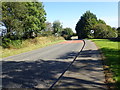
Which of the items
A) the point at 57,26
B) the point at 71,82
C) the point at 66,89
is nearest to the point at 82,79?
the point at 71,82

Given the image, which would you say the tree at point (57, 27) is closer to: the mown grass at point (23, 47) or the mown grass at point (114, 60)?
the mown grass at point (23, 47)

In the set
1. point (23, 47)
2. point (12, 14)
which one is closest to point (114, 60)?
point (23, 47)

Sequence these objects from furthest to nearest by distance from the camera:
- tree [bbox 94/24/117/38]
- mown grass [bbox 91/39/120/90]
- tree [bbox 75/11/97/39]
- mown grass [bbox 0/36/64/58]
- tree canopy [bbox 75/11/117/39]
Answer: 1. tree [bbox 75/11/97/39]
2. tree canopy [bbox 75/11/117/39]
3. tree [bbox 94/24/117/38]
4. mown grass [bbox 0/36/64/58]
5. mown grass [bbox 91/39/120/90]

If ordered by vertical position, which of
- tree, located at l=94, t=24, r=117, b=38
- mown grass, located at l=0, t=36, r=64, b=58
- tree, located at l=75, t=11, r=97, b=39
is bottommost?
mown grass, located at l=0, t=36, r=64, b=58

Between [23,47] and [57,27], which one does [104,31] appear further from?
[23,47]

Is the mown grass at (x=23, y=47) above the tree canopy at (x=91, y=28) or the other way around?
the other way around

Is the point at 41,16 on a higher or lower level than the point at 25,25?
higher

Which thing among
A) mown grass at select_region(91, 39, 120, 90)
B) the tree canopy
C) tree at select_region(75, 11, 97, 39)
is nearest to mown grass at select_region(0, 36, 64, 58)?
mown grass at select_region(91, 39, 120, 90)

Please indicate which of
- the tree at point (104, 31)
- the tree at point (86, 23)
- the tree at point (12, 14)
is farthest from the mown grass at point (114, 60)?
the tree at point (86, 23)

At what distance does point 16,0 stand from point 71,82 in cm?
1942

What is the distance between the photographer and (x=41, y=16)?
33406 millimetres

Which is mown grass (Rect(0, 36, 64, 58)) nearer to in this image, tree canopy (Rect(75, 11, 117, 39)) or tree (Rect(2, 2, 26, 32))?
tree (Rect(2, 2, 26, 32))

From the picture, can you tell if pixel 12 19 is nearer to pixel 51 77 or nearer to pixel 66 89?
pixel 51 77

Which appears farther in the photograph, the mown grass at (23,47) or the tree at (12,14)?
the tree at (12,14)
